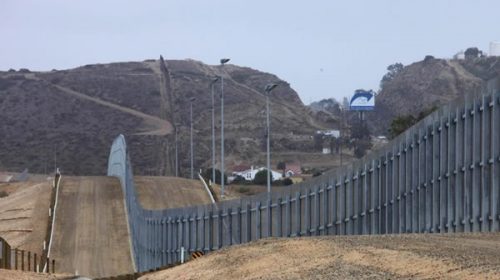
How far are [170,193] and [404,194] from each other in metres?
57.7

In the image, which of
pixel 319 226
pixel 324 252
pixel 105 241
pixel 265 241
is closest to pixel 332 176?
pixel 319 226

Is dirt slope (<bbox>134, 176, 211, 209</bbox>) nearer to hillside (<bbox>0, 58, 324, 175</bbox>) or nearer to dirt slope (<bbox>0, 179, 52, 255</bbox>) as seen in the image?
dirt slope (<bbox>0, 179, 52, 255</bbox>)

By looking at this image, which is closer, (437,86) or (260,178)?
(260,178)

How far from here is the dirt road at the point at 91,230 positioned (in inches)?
2352

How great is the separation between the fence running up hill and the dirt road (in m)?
15.6

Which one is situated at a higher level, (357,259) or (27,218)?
(357,259)

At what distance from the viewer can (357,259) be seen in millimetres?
16422

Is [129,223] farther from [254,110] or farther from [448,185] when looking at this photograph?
[254,110]

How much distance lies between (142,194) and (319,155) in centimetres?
6983

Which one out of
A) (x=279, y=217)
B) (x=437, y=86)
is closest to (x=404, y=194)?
(x=279, y=217)

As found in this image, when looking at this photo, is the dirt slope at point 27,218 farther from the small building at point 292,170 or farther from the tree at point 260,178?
the small building at point 292,170

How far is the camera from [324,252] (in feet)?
58.6

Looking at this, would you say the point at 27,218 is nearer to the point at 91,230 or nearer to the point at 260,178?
the point at 91,230

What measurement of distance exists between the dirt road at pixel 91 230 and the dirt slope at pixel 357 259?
1368 inches
